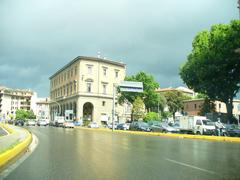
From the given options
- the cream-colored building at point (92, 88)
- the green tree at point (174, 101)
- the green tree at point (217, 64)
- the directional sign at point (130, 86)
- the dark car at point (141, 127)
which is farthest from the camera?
the green tree at point (174, 101)

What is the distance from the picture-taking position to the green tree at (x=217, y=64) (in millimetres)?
47625

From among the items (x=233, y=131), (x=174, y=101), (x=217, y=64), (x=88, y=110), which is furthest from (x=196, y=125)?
(x=174, y=101)

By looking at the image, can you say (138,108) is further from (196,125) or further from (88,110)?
(196,125)

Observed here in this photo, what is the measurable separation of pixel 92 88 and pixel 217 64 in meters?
53.8

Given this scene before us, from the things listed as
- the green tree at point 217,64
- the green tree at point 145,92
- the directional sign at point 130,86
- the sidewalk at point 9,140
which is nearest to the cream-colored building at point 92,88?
the green tree at point 145,92

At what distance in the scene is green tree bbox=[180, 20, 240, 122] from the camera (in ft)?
156

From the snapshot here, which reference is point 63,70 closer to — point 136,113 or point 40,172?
point 136,113

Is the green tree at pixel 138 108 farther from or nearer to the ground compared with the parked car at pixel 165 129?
farther from the ground

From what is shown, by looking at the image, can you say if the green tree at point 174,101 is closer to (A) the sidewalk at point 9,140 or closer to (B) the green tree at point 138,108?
(B) the green tree at point 138,108

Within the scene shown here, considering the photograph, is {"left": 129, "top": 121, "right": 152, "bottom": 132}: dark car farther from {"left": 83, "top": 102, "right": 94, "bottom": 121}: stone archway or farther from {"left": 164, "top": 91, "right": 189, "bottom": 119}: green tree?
{"left": 164, "top": 91, "right": 189, "bottom": 119}: green tree

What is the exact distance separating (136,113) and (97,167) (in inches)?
2834

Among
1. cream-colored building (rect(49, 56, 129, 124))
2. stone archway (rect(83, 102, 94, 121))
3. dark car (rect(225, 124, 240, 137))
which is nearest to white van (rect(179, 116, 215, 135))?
dark car (rect(225, 124, 240, 137))

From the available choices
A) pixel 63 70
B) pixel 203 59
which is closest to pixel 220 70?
pixel 203 59

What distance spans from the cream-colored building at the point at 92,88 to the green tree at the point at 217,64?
42248mm
